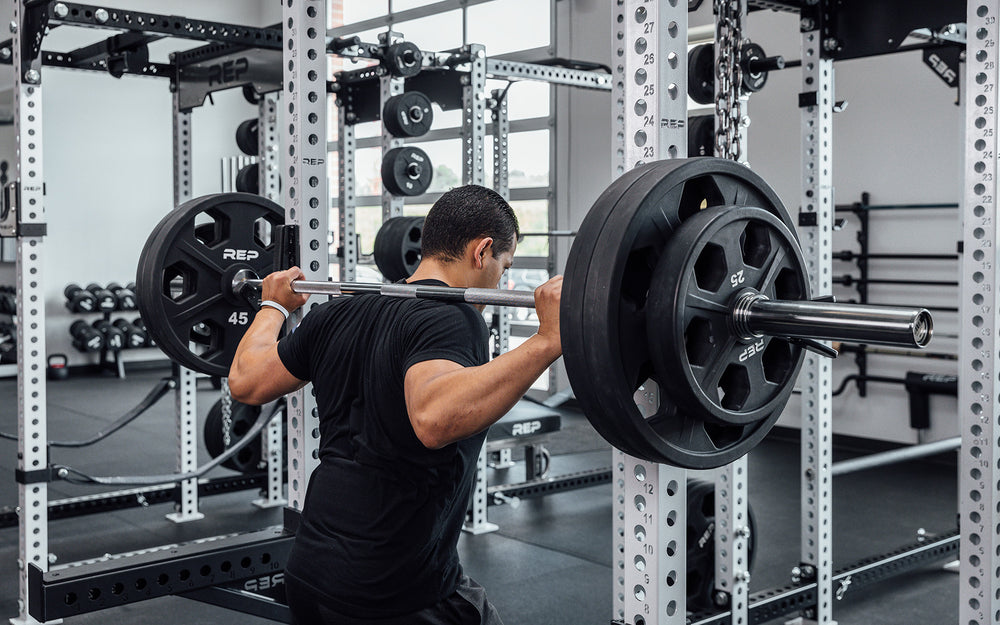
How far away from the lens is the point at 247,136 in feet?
19.4

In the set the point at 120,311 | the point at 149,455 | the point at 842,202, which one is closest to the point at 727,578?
the point at 842,202

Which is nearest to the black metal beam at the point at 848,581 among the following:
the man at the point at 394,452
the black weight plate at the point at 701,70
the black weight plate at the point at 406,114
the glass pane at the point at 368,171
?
the man at the point at 394,452

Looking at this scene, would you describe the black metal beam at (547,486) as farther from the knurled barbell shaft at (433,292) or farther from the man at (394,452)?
the man at (394,452)

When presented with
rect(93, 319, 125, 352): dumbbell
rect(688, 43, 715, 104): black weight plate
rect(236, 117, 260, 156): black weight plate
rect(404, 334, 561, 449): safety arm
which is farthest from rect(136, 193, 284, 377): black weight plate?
rect(93, 319, 125, 352): dumbbell

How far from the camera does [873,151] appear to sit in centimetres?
598

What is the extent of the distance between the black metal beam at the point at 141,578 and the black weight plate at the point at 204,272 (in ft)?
1.57

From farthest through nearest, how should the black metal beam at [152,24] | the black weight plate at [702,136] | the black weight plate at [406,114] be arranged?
the black weight plate at [406,114] < the black metal beam at [152,24] < the black weight plate at [702,136]

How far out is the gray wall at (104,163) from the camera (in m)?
9.73

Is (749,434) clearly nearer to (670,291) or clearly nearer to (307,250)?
(670,291)

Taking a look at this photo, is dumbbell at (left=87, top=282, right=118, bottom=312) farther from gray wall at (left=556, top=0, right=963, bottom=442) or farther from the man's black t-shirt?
the man's black t-shirt

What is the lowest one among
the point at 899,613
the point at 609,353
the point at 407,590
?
the point at 899,613

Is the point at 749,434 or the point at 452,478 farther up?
the point at 749,434

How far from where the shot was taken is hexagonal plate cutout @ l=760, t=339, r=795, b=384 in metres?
1.46

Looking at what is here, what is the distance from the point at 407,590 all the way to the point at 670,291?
30.4 inches
